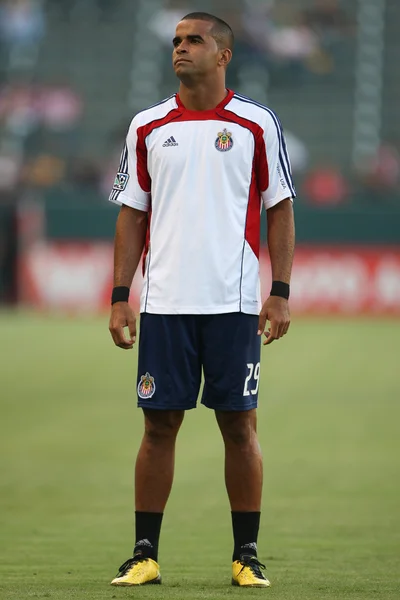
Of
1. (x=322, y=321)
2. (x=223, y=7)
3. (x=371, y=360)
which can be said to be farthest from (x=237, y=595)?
(x=223, y=7)

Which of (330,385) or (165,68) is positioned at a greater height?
(165,68)

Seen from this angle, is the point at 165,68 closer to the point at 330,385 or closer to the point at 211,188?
the point at 330,385

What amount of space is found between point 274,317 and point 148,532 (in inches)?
38.5

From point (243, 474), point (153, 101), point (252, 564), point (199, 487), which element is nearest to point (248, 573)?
point (252, 564)

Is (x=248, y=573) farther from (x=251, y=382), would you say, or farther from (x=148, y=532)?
(x=251, y=382)

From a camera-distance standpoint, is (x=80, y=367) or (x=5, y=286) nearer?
(x=80, y=367)

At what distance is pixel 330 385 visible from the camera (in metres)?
15.2

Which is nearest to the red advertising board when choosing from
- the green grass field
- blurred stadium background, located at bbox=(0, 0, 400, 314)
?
blurred stadium background, located at bbox=(0, 0, 400, 314)

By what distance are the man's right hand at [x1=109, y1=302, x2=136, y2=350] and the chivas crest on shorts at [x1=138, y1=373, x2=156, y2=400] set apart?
15 centimetres

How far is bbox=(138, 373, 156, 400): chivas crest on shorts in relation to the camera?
16.3 feet

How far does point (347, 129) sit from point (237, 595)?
29.9 meters

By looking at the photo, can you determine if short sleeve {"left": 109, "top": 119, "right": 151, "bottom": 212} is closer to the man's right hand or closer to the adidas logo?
the adidas logo

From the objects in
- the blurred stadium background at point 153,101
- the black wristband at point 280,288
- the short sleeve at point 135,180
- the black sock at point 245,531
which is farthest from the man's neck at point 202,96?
the blurred stadium background at point 153,101

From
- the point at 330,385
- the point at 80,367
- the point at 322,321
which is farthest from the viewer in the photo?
the point at 322,321
